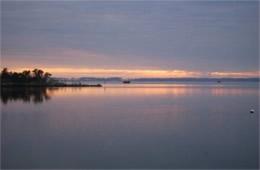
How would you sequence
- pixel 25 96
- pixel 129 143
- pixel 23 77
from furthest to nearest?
pixel 23 77
pixel 25 96
pixel 129 143

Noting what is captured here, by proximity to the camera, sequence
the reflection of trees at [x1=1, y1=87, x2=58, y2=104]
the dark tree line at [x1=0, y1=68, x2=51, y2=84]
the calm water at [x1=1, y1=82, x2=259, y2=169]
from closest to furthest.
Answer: the calm water at [x1=1, y1=82, x2=259, y2=169]
the reflection of trees at [x1=1, y1=87, x2=58, y2=104]
the dark tree line at [x1=0, y1=68, x2=51, y2=84]

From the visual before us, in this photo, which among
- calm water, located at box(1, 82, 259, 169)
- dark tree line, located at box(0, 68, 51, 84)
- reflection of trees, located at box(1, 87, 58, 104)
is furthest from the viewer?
dark tree line, located at box(0, 68, 51, 84)

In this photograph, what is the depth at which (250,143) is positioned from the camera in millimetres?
12406

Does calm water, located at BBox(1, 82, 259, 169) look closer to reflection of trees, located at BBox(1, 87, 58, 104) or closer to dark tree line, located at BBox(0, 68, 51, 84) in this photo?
reflection of trees, located at BBox(1, 87, 58, 104)

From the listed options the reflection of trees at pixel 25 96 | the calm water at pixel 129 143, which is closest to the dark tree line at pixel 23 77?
the reflection of trees at pixel 25 96

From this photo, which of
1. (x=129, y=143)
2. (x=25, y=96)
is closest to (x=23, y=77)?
(x=25, y=96)

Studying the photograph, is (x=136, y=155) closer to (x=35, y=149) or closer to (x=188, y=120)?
(x=35, y=149)

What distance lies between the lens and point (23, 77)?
6147 centimetres

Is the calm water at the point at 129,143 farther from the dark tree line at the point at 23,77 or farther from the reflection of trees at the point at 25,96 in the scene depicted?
the dark tree line at the point at 23,77

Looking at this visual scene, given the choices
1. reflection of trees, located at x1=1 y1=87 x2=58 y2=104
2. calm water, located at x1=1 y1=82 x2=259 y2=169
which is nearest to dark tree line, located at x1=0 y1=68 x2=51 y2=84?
reflection of trees, located at x1=1 y1=87 x2=58 y2=104

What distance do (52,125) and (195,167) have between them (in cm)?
884

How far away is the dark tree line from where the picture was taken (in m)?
59.1

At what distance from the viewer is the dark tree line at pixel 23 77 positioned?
194 ft

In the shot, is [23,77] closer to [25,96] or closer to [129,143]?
[25,96]
